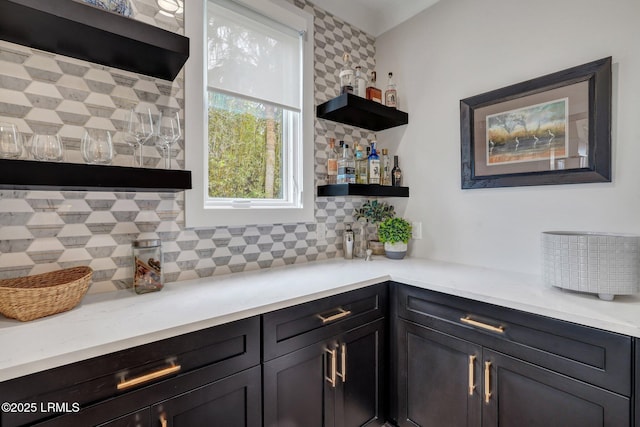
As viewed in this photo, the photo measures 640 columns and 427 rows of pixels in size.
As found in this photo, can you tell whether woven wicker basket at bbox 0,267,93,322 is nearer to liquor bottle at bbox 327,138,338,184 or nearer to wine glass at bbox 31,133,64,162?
wine glass at bbox 31,133,64,162

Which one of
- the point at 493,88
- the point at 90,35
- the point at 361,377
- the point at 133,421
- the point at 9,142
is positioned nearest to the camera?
the point at 133,421

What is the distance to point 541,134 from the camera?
161cm

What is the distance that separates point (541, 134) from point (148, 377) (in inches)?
82.4

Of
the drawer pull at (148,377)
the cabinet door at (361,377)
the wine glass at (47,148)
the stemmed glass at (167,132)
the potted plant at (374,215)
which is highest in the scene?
the stemmed glass at (167,132)

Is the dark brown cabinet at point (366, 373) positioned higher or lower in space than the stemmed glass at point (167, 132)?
lower

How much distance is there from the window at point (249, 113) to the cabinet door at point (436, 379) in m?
1.00

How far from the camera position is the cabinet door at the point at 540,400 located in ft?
3.29

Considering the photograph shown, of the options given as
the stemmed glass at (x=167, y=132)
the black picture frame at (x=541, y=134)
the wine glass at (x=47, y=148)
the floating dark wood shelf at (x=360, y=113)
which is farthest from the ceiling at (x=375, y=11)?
the wine glass at (x=47, y=148)

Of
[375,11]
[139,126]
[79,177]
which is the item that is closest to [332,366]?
[79,177]

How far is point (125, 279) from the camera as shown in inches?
54.9

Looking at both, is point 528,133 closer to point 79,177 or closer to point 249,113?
point 249,113

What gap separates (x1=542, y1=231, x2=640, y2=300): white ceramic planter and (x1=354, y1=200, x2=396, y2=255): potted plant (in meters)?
1.17

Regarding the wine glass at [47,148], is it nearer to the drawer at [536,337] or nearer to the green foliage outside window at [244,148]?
the green foliage outside window at [244,148]

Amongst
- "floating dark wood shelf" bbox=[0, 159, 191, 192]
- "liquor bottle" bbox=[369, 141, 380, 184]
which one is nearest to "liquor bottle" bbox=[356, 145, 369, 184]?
"liquor bottle" bbox=[369, 141, 380, 184]
